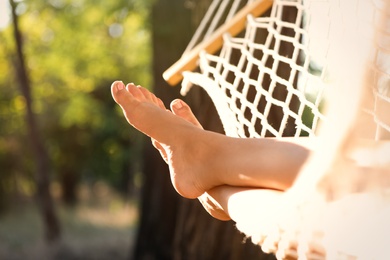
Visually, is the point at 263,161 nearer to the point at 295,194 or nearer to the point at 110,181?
the point at 295,194

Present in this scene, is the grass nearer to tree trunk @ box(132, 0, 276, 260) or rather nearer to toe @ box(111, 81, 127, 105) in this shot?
tree trunk @ box(132, 0, 276, 260)

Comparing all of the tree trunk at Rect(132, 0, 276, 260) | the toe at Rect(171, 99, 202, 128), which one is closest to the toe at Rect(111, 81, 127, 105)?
the toe at Rect(171, 99, 202, 128)

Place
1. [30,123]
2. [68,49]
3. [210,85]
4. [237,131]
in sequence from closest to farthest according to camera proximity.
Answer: [237,131], [210,85], [30,123], [68,49]

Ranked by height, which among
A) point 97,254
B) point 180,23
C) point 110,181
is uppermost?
point 180,23

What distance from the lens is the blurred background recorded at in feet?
13.4

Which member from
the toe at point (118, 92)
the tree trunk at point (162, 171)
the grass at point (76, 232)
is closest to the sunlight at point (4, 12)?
the grass at point (76, 232)

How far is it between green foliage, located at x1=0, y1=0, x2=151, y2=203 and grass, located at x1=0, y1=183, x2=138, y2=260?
0.79m

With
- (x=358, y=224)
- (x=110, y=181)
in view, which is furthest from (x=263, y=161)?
(x=110, y=181)

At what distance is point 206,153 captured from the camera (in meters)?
1.57

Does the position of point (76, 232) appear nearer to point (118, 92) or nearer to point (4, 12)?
point (4, 12)

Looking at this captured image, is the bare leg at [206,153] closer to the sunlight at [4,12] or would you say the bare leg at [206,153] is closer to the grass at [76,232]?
the grass at [76,232]

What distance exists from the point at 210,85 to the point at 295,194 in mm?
886

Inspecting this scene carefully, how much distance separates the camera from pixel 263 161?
56.3 inches

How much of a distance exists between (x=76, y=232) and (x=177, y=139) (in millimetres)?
6112
